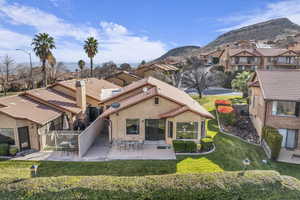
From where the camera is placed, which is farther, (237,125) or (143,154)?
(237,125)

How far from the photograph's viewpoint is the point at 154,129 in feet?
58.8

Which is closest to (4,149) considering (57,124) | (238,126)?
(57,124)

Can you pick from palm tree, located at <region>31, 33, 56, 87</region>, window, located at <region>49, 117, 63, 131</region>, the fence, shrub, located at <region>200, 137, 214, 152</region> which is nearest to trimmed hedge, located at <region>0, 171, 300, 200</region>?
shrub, located at <region>200, 137, 214, 152</region>

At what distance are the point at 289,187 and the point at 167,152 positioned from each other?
27.8 feet

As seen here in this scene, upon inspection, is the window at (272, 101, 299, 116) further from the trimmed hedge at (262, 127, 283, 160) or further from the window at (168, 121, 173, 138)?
the window at (168, 121, 173, 138)

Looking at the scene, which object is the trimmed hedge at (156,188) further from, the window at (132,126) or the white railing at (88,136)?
the window at (132,126)

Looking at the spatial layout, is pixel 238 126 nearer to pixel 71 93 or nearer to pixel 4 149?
pixel 71 93

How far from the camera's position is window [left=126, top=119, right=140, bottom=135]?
699 inches

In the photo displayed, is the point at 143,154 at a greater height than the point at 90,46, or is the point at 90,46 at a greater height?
the point at 90,46

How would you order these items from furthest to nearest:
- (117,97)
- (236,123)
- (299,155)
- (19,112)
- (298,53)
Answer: (298,53) < (236,123) < (117,97) < (299,155) < (19,112)

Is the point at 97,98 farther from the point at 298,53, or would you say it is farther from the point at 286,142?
the point at 298,53

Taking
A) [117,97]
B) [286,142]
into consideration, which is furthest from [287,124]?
[117,97]

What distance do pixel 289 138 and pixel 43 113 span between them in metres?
22.6

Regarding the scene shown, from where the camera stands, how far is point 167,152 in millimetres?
16266
